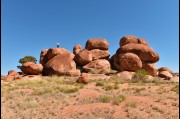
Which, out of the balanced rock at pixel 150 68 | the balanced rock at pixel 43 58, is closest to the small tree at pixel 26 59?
the balanced rock at pixel 43 58

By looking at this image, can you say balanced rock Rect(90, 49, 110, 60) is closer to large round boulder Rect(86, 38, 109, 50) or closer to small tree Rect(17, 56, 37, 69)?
large round boulder Rect(86, 38, 109, 50)

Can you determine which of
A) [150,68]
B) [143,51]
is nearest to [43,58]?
[143,51]

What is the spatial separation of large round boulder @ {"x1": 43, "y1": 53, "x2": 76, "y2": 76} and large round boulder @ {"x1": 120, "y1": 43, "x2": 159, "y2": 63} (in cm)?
899

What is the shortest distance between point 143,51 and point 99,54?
7.48 metres

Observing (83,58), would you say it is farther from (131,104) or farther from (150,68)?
(131,104)

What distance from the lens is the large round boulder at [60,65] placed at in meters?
34.8

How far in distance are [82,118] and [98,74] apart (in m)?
21.9

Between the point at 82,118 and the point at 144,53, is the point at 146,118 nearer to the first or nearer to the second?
the point at 82,118

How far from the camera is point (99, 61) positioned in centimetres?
3800

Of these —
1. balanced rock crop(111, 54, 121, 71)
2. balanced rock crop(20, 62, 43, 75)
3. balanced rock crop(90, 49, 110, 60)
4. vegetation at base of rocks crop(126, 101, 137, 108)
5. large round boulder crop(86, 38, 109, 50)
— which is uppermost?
large round boulder crop(86, 38, 109, 50)

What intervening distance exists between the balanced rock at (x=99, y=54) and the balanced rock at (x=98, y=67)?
85.7 inches

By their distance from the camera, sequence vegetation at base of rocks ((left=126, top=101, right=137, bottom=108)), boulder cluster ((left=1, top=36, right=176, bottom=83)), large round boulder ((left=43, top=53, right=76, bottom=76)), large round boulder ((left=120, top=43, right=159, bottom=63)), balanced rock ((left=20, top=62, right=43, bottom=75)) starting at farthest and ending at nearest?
1. large round boulder ((left=120, top=43, right=159, bottom=63))
2. balanced rock ((left=20, top=62, right=43, bottom=75))
3. boulder cluster ((left=1, top=36, right=176, bottom=83))
4. large round boulder ((left=43, top=53, right=76, bottom=76))
5. vegetation at base of rocks ((left=126, top=101, right=137, bottom=108))

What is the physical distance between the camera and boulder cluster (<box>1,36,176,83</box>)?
35531mm

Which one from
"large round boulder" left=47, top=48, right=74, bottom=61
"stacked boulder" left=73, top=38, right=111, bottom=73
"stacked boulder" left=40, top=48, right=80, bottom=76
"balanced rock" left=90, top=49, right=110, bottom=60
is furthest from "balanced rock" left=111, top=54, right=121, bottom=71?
"large round boulder" left=47, top=48, right=74, bottom=61
